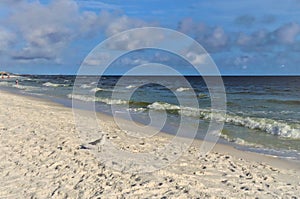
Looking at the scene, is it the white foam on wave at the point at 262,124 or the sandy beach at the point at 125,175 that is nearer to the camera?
the sandy beach at the point at 125,175

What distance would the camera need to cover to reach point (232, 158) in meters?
8.45

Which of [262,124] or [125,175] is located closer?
[125,175]

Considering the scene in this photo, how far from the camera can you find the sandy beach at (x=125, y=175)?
5477 millimetres

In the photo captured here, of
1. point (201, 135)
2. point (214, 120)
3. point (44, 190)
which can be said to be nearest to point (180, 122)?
point (214, 120)

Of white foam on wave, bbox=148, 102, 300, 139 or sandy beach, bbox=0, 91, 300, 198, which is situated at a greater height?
white foam on wave, bbox=148, 102, 300, 139

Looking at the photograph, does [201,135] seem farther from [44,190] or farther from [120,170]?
[44,190]

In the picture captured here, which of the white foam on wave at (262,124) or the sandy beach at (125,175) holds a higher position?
the white foam on wave at (262,124)

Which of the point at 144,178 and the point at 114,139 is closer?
the point at 144,178

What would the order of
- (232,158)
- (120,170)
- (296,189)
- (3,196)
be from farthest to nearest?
(232,158), (120,170), (296,189), (3,196)

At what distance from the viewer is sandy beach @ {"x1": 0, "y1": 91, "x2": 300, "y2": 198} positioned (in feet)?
18.0

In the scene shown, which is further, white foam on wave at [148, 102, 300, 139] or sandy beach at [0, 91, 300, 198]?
white foam on wave at [148, 102, 300, 139]

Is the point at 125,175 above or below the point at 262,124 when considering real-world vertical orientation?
below

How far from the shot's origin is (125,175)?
6.30 m

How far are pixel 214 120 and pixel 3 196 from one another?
12.6 meters
